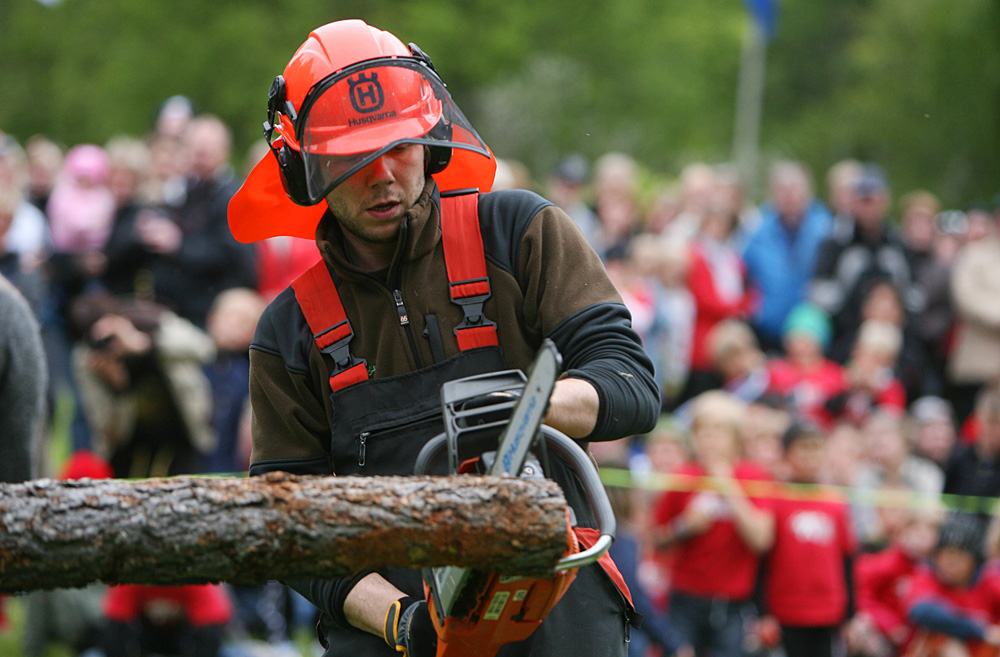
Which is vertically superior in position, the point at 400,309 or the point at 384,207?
the point at 384,207

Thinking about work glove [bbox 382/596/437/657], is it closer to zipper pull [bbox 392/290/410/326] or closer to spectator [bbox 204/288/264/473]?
zipper pull [bbox 392/290/410/326]

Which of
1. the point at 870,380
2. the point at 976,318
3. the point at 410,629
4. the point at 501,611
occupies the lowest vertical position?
the point at 870,380

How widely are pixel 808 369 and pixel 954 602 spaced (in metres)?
2.35

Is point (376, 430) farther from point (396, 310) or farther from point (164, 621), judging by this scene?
point (164, 621)

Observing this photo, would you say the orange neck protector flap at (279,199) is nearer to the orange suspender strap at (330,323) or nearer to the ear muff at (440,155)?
the ear muff at (440,155)

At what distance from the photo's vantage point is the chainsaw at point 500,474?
6.89 feet

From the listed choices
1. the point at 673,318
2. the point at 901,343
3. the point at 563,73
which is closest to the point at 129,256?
the point at 673,318

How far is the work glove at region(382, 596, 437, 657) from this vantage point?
7.92 ft

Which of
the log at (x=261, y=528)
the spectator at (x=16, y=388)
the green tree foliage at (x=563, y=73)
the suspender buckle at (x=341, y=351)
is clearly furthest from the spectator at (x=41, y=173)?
the green tree foliage at (x=563, y=73)

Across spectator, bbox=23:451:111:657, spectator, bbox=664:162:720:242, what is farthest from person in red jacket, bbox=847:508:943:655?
spectator, bbox=23:451:111:657

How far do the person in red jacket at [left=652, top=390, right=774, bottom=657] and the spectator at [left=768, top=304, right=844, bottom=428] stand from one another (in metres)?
1.29

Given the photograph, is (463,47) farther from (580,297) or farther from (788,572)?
(580,297)

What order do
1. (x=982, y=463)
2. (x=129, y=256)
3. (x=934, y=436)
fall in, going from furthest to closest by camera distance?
(x=934, y=436) → (x=129, y=256) → (x=982, y=463)

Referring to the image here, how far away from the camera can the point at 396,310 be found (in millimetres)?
2607
